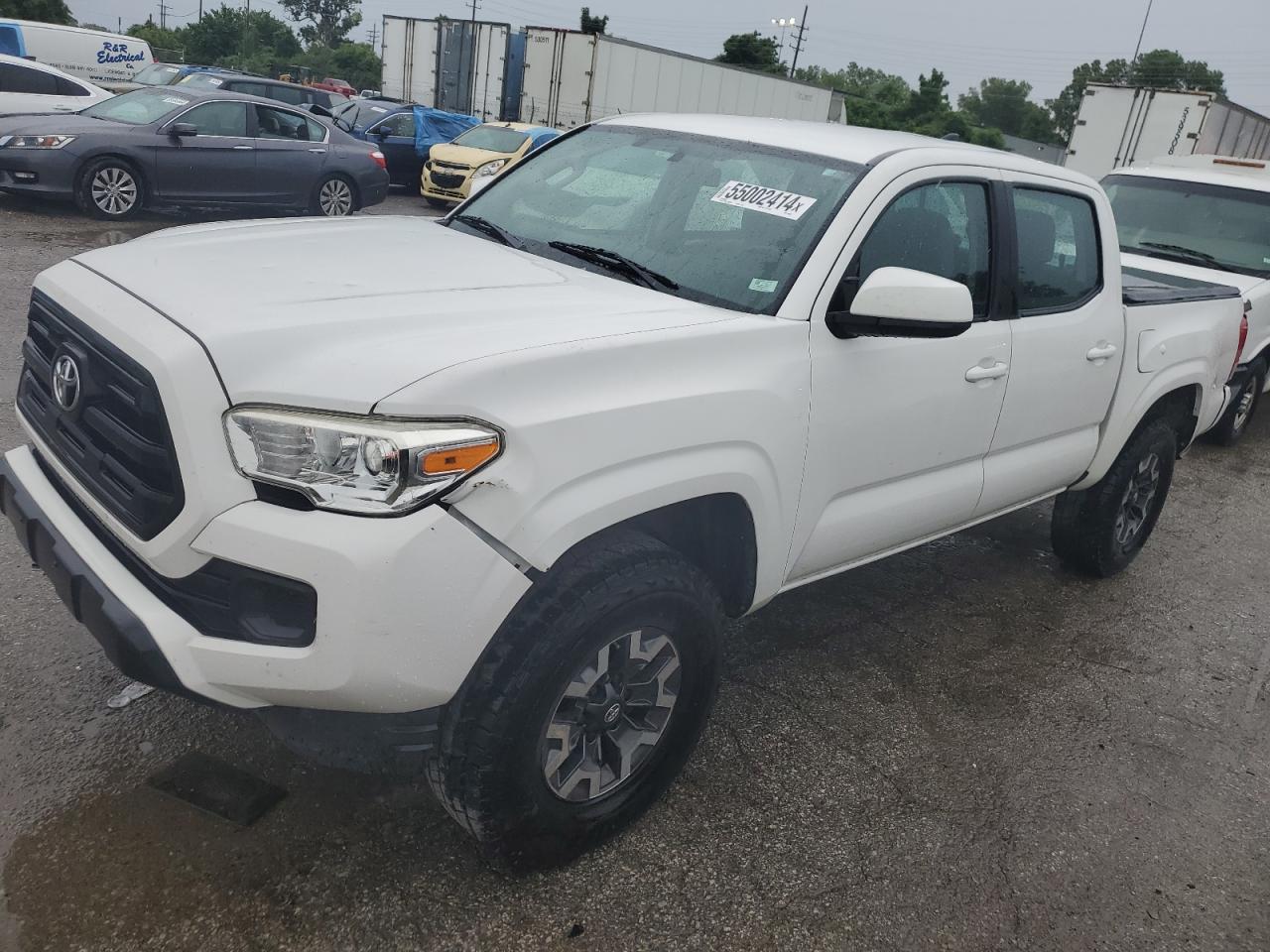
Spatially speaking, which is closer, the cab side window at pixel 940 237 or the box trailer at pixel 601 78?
the cab side window at pixel 940 237

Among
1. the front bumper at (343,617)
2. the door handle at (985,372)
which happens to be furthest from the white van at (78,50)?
the front bumper at (343,617)

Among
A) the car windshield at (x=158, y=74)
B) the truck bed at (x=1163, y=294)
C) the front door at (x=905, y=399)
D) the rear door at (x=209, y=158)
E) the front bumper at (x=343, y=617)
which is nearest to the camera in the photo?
the front bumper at (x=343, y=617)

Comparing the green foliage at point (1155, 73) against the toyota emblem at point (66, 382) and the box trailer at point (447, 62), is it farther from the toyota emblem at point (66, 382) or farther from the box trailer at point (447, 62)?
the toyota emblem at point (66, 382)

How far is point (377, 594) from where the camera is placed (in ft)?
6.46

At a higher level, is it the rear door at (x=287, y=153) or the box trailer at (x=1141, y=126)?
the box trailer at (x=1141, y=126)

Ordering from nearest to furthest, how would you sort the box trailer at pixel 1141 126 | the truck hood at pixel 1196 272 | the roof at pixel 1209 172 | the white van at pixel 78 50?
the truck hood at pixel 1196 272 → the roof at pixel 1209 172 → the box trailer at pixel 1141 126 → the white van at pixel 78 50

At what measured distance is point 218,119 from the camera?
1130 centimetres

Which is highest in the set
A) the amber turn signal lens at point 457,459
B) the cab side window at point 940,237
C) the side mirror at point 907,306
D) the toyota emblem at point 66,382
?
the cab side window at point 940,237

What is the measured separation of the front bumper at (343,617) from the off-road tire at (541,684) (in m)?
0.11

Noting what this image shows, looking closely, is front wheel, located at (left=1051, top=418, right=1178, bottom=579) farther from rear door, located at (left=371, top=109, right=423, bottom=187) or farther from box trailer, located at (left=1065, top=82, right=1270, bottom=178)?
rear door, located at (left=371, top=109, right=423, bottom=187)

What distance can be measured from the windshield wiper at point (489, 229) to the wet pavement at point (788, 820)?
1663 millimetres

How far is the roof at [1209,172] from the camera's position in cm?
798

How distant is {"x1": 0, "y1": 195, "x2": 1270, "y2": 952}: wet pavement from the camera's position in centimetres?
240

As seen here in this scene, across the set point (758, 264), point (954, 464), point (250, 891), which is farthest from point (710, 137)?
point (250, 891)
